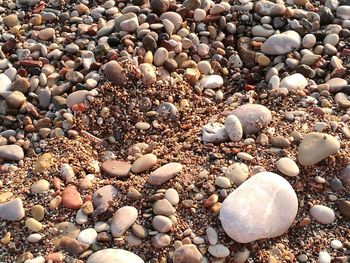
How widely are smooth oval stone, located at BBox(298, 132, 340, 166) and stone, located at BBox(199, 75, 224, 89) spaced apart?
57cm

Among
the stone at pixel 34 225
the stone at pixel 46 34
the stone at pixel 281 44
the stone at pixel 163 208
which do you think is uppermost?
the stone at pixel 281 44

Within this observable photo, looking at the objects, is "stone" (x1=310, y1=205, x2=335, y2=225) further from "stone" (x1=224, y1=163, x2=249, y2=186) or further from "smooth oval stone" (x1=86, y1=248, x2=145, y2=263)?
"smooth oval stone" (x1=86, y1=248, x2=145, y2=263)

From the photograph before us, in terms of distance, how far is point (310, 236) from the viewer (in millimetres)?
2041

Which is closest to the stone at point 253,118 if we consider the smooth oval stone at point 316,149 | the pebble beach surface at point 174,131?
the pebble beach surface at point 174,131

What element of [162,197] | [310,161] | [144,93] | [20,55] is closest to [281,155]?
[310,161]

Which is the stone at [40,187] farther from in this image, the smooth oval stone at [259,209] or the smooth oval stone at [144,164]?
the smooth oval stone at [259,209]

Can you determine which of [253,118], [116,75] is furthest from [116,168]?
[253,118]

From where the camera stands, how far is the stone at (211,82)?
259 cm

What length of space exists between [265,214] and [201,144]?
0.44 metres

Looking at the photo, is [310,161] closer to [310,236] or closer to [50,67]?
[310,236]

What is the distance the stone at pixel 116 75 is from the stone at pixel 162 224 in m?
0.71

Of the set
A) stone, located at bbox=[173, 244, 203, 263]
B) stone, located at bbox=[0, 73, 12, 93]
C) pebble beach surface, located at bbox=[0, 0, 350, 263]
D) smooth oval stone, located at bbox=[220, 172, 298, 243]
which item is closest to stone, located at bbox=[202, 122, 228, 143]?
pebble beach surface, located at bbox=[0, 0, 350, 263]

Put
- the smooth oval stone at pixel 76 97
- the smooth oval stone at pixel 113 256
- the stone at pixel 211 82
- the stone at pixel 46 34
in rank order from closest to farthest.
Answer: the smooth oval stone at pixel 113 256 < the smooth oval stone at pixel 76 97 < the stone at pixel 211 82 < the stone at pixel 46 34

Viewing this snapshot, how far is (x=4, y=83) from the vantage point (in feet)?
8.35
